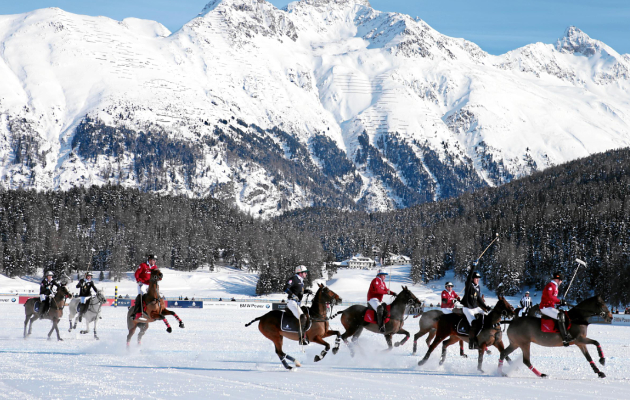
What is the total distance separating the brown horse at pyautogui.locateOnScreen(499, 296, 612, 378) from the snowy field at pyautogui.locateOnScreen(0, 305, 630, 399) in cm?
56

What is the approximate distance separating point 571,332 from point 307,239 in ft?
473

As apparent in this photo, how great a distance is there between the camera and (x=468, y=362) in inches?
701

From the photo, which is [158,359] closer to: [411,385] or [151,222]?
[411,385]

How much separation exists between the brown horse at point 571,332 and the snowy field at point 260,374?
56 cm

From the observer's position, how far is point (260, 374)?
576 inches

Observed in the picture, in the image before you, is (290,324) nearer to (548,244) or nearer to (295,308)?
(295,308)

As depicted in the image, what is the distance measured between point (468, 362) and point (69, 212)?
143593 millimetres

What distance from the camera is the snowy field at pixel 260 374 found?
1200 centimetres

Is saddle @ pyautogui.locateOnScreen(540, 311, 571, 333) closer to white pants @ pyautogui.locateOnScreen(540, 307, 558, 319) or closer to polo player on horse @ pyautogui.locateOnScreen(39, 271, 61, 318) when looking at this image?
white pants @ pyautogui.locateOnScreen(540, 307, 558, 319)

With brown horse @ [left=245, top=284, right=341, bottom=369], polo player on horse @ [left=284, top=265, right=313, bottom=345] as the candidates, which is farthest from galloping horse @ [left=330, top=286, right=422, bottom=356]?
polo player on horse @ [left=284, top=265, right=313, bottom=345]

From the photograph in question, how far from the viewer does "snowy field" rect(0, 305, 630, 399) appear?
12.0m

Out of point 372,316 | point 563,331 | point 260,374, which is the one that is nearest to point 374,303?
point 372,316

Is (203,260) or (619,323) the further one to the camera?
(203,260)

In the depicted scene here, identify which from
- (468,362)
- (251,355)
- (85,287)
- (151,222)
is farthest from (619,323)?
(151,222)
